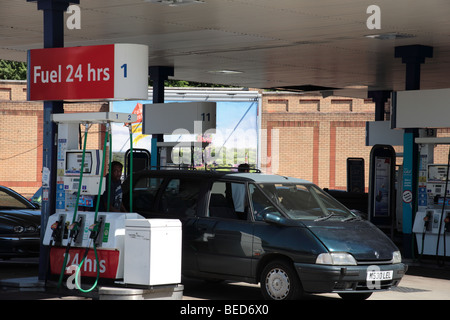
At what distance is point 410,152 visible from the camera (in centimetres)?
1672

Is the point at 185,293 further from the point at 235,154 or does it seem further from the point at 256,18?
the point at 235,154

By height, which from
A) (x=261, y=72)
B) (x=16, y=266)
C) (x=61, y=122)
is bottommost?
(x=16, y=266)

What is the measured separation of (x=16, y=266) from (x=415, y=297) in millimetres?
7219

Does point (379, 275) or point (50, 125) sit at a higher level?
point (50, 125)

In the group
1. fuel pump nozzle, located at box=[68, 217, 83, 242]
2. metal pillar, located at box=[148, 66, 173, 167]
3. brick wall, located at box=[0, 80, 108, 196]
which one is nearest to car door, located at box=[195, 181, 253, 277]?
fuel pump nozzle, located at box=[68, 217, 83, 242]

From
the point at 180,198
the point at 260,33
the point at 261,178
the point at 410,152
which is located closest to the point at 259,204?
the point at 261,178

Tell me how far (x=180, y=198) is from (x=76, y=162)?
165 centimetres

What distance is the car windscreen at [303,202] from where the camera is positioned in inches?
437

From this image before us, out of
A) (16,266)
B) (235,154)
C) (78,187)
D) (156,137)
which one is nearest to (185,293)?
(78,187)

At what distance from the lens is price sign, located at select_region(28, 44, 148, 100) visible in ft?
35.8

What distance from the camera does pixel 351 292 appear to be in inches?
408

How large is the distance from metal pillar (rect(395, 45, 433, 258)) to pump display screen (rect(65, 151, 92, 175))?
7.79 meters

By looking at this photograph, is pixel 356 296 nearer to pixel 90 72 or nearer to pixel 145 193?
pixel 145 193

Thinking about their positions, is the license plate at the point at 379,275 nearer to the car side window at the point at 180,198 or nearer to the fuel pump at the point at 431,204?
the car side window at the point at 180,198
